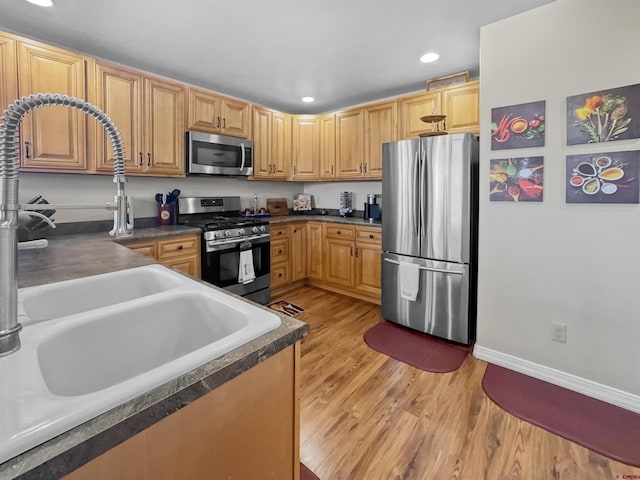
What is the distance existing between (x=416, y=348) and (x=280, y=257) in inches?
74.5

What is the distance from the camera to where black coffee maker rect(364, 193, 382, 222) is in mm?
3855

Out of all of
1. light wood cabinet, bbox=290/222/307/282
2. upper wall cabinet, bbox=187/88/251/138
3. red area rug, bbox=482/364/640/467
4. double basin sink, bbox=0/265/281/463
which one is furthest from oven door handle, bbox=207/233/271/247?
red area rug, bbox=482/364/640/467

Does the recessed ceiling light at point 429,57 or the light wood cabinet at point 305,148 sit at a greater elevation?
the recessed ceiling light at point 429,57

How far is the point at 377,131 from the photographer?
11.9ft

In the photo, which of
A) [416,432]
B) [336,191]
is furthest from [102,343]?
[336,191]

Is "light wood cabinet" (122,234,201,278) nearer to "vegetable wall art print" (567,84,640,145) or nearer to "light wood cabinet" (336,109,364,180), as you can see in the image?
"light wood cabinet" (336,109,364,180)

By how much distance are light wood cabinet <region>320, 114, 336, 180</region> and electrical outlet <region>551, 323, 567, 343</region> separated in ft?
9.12

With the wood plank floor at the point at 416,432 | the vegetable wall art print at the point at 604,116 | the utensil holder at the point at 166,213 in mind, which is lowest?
the wood plank floor at the point at 416,432

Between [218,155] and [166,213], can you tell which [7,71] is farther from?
[218,155]

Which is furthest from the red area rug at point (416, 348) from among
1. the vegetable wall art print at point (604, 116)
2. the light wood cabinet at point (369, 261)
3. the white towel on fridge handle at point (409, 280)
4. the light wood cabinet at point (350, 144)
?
the light wood cabinet at point (350, 144)

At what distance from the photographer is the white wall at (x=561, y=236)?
181cm

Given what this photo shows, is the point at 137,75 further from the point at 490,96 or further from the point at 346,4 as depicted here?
the point at 490,96

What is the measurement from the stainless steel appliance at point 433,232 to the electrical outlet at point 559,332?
0.57 m

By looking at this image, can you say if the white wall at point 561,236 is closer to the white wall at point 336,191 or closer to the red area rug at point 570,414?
the red area rug at point 570,414
